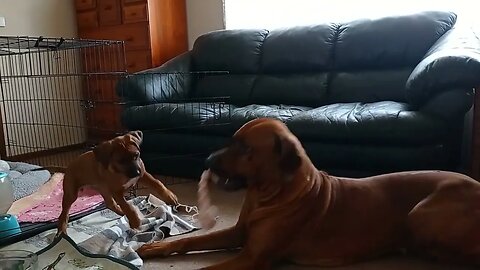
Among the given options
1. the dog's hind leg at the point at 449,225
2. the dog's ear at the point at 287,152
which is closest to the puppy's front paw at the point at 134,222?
the dog's ear at the point at 287,152

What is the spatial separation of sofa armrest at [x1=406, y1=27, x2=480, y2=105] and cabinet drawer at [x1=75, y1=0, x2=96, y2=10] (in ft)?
10.3

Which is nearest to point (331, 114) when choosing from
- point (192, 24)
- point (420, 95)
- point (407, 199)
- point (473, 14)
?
point (420, 95)

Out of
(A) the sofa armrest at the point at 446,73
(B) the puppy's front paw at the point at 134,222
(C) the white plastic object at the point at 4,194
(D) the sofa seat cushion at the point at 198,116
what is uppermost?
(A) the sofa armrest at the point at 446,73

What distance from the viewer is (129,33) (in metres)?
4.38

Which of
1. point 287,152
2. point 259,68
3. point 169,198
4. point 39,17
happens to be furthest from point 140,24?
point 287,152

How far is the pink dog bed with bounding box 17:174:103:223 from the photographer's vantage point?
235 cm

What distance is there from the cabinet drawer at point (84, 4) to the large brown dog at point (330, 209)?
3.43 m

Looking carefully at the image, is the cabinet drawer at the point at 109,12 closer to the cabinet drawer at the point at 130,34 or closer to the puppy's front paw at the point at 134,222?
the cabinet drawer at the point at 130,34

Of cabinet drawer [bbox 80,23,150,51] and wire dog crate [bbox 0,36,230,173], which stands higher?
cabinet drawer [bbox 80,23,150,51]

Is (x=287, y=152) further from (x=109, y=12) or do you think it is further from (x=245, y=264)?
(x=109, y=12)

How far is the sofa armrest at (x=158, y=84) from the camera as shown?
3408 millimetres

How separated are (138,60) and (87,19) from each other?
2.36ft

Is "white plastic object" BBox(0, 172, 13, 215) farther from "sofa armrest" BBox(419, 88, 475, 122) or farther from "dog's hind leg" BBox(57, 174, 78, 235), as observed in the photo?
"sofa armrest" BBox(419, 88, 475, 122)

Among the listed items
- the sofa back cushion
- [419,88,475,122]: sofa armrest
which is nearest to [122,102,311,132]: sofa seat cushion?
the sofa back cushion
